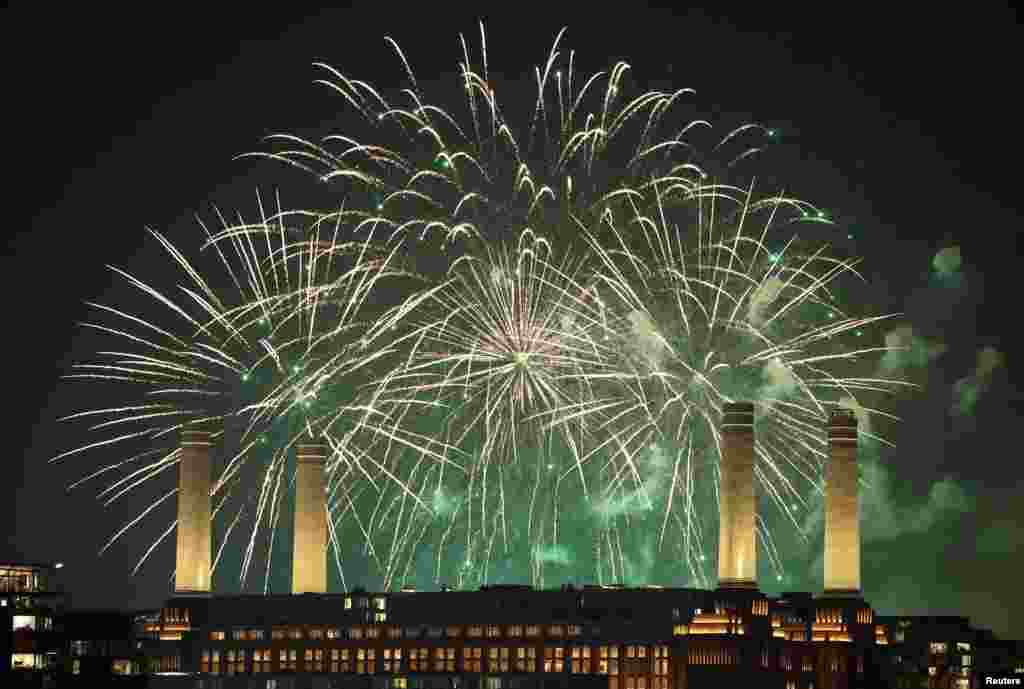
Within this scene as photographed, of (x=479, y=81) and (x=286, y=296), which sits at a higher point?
(x=479, y=81)

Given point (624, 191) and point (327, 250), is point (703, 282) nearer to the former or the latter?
point (624, 191)

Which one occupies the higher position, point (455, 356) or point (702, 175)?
point (702, 175)

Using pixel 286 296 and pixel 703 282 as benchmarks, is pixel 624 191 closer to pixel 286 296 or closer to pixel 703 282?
pixel 703 282

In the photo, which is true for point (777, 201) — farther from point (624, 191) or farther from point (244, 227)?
point (244, 227)

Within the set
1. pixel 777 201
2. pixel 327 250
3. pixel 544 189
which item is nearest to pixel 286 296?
pixel 327 250

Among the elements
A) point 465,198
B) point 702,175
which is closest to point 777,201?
point 702,175

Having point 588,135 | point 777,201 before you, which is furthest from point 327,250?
point 777,201

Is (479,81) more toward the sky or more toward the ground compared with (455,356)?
more toward the sky
